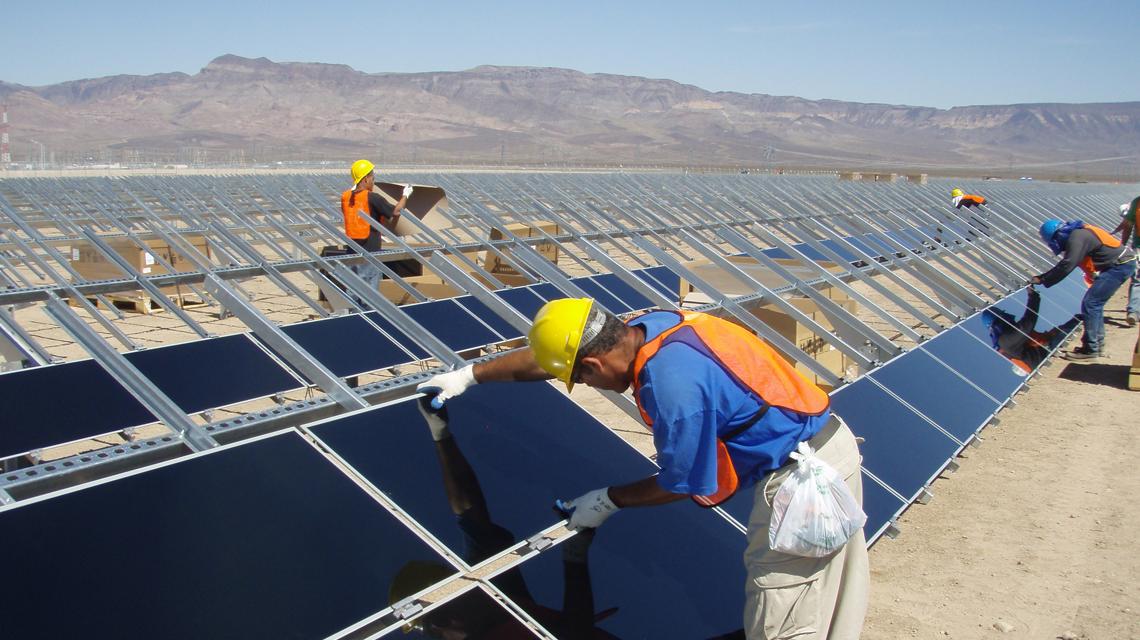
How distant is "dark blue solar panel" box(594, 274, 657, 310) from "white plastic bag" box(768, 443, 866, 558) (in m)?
6.06

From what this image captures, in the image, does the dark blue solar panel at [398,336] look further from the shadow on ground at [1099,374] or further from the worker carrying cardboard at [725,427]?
the shadow on ground at [1099,374]

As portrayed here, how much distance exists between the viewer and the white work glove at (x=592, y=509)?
3350mm

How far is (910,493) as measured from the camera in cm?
558

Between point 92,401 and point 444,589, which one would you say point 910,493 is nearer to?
point 444,589

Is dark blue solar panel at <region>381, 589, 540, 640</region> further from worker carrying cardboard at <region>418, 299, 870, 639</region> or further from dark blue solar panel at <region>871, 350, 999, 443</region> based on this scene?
dark blue solar panel at <region>871, 350, 999, 443</region>

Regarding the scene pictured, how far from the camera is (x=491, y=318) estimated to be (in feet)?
25.4

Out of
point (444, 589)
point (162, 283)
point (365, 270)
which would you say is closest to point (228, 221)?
point (365, 270)

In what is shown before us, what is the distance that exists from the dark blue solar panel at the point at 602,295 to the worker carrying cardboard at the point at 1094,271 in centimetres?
606

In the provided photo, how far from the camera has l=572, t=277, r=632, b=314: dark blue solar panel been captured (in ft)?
28.6

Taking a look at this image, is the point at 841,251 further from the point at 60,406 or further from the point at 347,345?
the point at 60,406

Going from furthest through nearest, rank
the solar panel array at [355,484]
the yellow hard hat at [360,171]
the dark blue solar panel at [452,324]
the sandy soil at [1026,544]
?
1. the yellow hard hat at [360,171]
2. the dark blue solar panel at [452,324]
3. the sandy soil at [1026,544]
4. the solar panel array at [355,484]

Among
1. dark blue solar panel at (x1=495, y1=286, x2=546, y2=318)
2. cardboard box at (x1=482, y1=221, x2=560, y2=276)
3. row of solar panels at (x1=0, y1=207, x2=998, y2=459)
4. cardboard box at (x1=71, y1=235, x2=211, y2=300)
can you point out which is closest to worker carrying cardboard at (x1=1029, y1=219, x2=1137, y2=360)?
cardboard box at (x1=482, y1=221, x2=560, y2=276)

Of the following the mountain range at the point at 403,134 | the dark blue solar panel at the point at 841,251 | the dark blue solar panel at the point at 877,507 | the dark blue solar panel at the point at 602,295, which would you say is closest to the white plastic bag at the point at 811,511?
the dark blue solar panel at the point at 877,507

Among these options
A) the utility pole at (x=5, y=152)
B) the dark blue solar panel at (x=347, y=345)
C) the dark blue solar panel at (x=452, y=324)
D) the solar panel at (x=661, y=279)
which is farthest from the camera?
the utility pole at (x=5, y=152)
